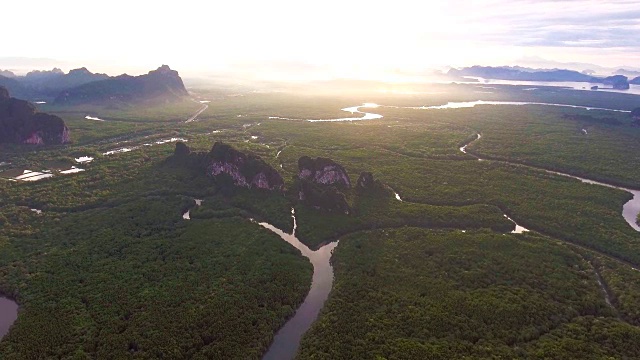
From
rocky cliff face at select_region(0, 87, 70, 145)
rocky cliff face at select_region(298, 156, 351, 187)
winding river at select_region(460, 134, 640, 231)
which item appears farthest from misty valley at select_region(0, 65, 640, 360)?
rocky cliff face at select_region(0, 87, 70, 145)


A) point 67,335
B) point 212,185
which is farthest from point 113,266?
point 212,185

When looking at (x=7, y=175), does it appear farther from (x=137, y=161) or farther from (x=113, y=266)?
(x=113, y=266)

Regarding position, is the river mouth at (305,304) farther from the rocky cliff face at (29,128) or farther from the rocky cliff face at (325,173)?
the rocky cliff face at (29,128)

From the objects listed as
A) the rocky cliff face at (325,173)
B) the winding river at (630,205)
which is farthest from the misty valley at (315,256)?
the winding river at (630,205)

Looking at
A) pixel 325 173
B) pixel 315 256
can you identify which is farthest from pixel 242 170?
pixel 315 256

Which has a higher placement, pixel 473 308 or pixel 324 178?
pixel 324 178

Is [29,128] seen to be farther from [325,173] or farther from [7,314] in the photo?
[325,173]
